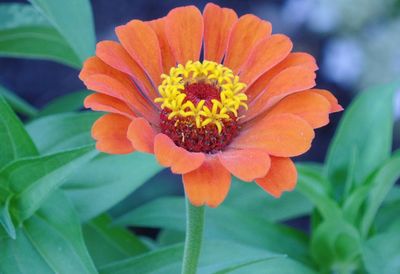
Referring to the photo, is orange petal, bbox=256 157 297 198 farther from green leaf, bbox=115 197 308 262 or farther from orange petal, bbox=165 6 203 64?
green leaf, bbox=115 197 308 262

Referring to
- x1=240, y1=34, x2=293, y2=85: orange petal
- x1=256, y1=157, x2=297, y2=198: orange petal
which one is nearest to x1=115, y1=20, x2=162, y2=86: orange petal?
x1=240, y1=34, x2=293, y2=85: orange petal

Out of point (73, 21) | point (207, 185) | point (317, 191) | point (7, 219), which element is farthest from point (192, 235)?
point (73, 21)

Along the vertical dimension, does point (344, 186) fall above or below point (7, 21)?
→ below

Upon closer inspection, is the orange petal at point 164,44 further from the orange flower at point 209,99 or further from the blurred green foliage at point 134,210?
the blurred green foliage at point 134,210

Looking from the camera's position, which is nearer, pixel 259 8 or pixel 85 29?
pixel 85 29

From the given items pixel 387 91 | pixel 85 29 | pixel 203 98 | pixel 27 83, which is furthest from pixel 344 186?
pixel 27 83

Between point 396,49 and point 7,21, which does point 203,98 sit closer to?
point 7,21
